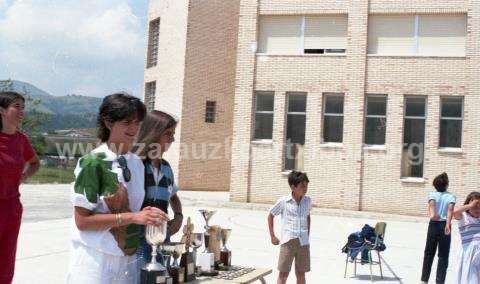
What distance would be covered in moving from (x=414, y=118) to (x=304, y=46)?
16.9ft

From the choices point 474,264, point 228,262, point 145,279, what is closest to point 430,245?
point 474,264

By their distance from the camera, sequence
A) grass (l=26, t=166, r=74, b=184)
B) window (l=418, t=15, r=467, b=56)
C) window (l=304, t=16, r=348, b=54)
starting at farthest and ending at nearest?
1. grass (l=26, t=166, r=74, b=184)
2. window (l=304, t=16, r=348, b=54)
3. window (l=418, t=15, r=467, b=56)

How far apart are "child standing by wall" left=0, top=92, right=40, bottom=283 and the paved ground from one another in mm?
3523

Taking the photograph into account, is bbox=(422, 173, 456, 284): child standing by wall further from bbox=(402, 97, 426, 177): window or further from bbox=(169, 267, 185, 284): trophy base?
Answer: bbox=(402, 97, 426, 177): window

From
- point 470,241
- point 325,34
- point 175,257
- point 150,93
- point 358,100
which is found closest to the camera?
point 175,257

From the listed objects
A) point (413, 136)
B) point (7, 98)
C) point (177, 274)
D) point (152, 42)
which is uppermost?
point (152, 42)

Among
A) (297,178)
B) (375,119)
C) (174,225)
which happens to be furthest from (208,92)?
(174,225)

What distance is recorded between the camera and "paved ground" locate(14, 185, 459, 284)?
31.1 ft

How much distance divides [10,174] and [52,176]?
3586 centimetres

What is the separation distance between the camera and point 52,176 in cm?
3912

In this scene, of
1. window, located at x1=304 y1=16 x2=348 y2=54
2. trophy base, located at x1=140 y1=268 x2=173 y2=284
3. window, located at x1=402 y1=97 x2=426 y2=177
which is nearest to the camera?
trophy base, located at x1=140 y1=268 x2=173 y2=284

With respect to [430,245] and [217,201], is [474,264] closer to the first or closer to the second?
[430,245]

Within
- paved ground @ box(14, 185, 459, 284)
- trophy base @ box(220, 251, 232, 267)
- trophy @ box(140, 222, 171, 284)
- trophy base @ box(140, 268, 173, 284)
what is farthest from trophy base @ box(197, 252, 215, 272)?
paved ground @ box(14, 185, 459, 284)

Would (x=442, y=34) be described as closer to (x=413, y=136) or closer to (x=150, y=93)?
(x=413, y=136)
